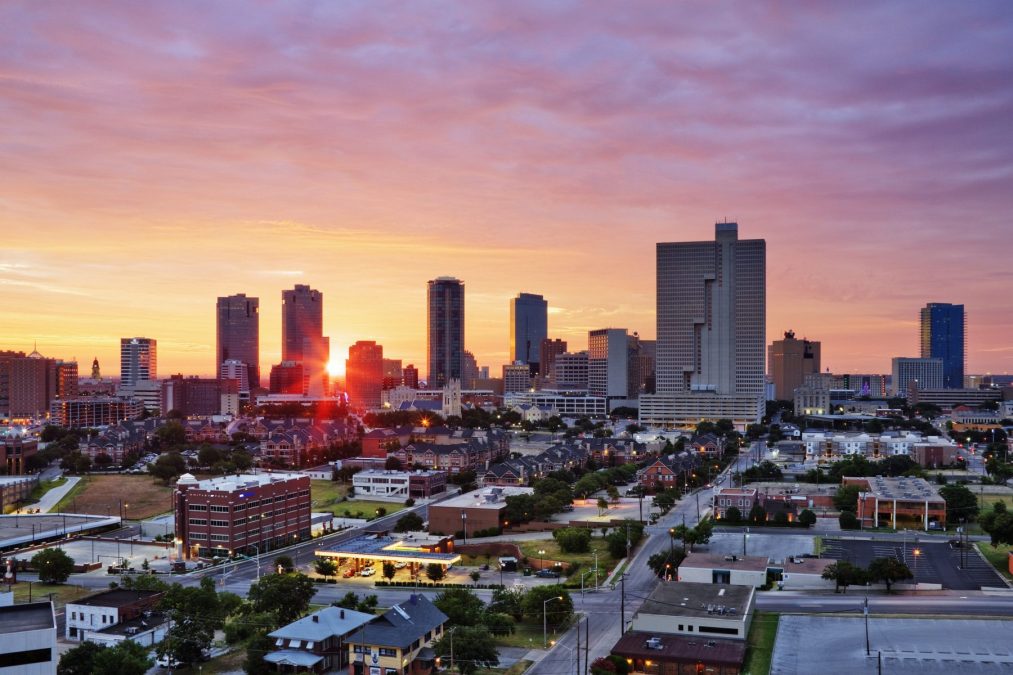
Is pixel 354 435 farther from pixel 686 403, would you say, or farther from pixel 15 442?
pixel 686 403

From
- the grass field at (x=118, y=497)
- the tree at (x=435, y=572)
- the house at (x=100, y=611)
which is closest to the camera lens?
the house at (x=100, y=611)

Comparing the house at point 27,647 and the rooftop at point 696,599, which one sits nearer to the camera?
the house at point 27,647

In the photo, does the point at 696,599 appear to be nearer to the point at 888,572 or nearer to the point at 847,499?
the point at 888,572

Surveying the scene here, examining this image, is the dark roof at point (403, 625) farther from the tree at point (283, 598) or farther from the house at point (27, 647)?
the house at point (27, 647)

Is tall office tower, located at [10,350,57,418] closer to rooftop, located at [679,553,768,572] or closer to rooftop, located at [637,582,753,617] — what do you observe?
rooftop, located at [679,553,768,572]

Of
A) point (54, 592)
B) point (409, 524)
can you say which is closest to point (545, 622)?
point (409, 524)

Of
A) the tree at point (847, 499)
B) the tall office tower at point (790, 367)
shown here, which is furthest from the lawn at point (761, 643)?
the tall office tower at point (790, 367)
